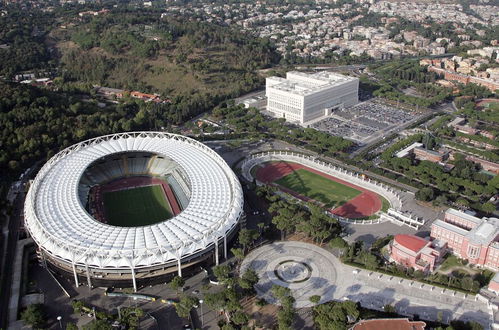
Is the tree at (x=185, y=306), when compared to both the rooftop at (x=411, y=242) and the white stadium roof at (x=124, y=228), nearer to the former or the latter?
the white stadium roof at (x=124, y=228)

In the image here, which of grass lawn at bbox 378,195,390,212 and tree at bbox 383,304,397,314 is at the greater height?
tree at bbox 383,304,397,314

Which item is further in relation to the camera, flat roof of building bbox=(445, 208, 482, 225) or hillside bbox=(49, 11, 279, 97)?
hillside bbox=(49, 11, 279, 97)

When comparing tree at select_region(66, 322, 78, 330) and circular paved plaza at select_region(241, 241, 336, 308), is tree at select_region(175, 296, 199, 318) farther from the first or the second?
tree at select_region(66, 322, 78, 330)

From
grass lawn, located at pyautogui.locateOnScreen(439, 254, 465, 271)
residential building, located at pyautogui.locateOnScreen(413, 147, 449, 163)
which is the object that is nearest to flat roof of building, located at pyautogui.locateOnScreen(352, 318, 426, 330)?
grass lawn, located at pyautogui.locateOnScreen(439, 254, 465, 271)

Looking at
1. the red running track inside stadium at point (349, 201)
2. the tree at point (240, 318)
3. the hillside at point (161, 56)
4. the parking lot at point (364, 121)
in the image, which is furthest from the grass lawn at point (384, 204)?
the hillside at point (161, 56)

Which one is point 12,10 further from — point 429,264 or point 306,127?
point 429,264

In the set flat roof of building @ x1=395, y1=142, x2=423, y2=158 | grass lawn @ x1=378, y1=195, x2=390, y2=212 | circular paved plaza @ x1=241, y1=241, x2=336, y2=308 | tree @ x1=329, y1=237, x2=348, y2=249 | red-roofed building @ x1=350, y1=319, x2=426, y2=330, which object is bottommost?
grass lawn @ x1=378, y1=195, x2=390, y2=212

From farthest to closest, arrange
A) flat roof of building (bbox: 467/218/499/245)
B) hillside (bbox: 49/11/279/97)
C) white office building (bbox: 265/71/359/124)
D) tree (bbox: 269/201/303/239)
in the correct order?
1. hillside (bbox: 49/11/279/97)
2. white office building (bbox: 265/71/359/124)
3. tree (bbox: 269/201/303/239)
4. flat roof of building (bbox: 467/218/499/245)
